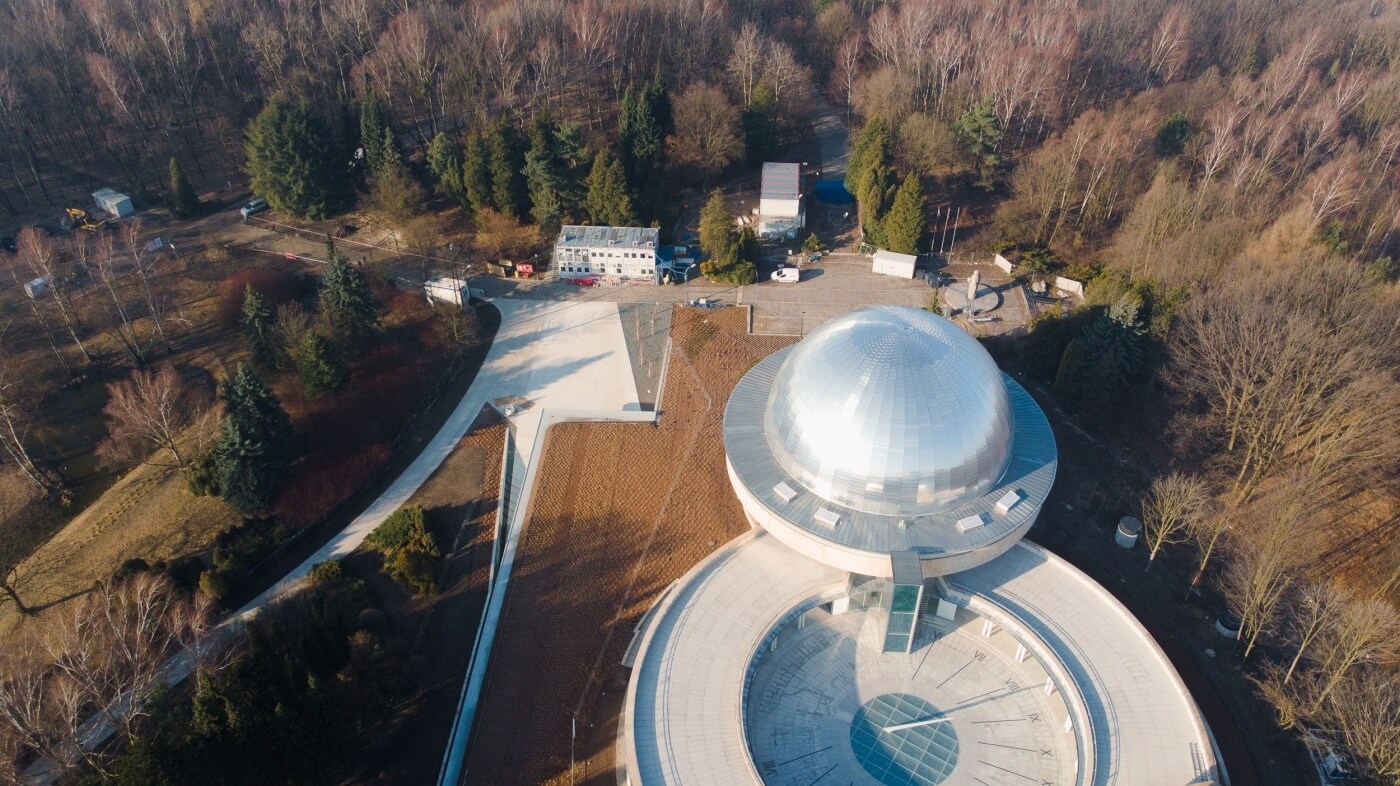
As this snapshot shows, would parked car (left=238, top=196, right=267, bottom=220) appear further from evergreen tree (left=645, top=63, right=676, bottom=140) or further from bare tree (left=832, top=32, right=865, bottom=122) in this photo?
bare tree (left=832, top=32, right=865, bottom=122)

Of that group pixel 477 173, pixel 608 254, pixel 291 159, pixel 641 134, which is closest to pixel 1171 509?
pixel 608 254

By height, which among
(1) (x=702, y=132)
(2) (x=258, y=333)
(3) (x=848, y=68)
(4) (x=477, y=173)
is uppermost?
(3) (x=848, y=68)

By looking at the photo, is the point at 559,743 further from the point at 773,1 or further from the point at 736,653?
the point at 773,1

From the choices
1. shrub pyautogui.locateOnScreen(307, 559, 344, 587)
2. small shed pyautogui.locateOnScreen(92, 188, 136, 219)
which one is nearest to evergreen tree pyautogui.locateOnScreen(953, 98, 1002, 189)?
shrub pyautogui.locateOnScreen(307, 559, 344, 587)

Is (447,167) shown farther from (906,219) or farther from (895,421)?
(895,421)

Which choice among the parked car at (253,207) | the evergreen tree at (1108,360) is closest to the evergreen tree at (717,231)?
the evergreen tree at (1108,360)
